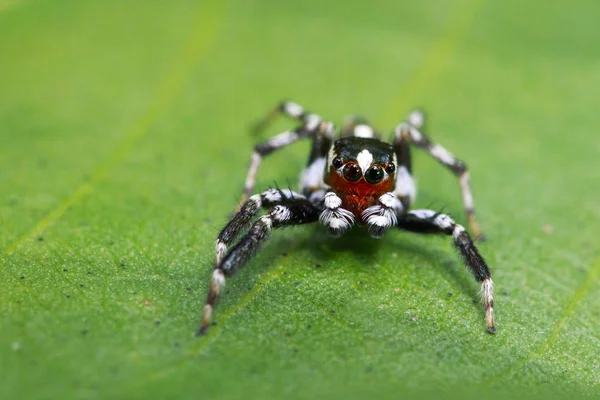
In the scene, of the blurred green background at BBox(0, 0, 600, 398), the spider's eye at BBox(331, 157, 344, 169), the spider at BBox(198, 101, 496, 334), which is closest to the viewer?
the blurred green background at BBox(0, 0, 600, 398)

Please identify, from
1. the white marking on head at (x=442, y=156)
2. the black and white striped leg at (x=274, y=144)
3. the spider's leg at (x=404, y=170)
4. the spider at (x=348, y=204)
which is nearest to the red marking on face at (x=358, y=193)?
the spider at (x=348, y=204)

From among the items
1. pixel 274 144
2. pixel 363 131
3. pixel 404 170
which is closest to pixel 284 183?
pixel 274 144

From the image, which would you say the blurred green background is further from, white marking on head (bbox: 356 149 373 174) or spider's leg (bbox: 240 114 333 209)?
white marking on head (bbox: 356 149 373 174)

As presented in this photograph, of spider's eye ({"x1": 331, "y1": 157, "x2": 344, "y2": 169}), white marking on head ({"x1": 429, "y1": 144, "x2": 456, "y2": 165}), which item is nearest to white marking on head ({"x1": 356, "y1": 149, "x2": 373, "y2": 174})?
spider's eye ({"x1": 331, "y1": 157, "x2": 344, "y2": 169})

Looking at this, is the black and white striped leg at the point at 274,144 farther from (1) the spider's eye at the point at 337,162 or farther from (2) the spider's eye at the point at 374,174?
(2) the spider's eye at the point at 374,174

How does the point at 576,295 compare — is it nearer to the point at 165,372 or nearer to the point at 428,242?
the point at 428,242

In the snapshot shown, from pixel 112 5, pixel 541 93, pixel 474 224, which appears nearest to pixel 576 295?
pixel 474 224

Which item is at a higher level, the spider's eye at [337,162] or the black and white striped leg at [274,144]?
the spider's eye at [337,162]
